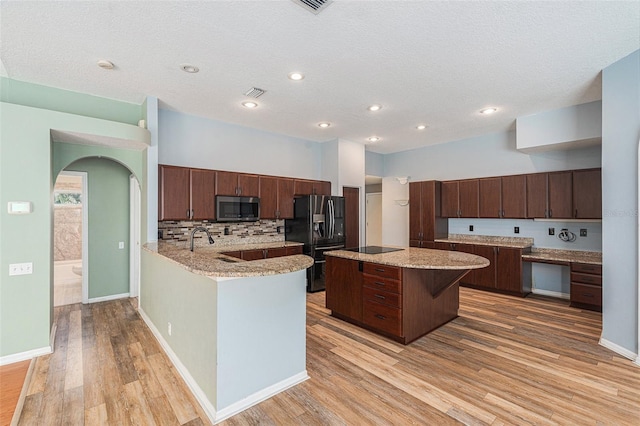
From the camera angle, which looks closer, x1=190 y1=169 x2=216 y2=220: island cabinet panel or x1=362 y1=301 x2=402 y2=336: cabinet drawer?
x1=362 y1=301 x2=402 y2=336: cabinet drawer

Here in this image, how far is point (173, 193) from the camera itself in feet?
13.6

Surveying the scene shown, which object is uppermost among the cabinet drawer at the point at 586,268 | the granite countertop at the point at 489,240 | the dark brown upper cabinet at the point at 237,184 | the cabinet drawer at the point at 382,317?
the dark brown upper cabinet at the point at 237,184

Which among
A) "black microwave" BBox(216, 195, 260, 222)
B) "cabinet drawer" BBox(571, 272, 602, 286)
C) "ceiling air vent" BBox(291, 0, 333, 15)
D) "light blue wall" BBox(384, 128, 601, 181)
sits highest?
"ceiling air vent" BBox(291, 0, 333, 15)

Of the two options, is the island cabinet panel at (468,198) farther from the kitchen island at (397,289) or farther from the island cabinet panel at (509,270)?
the kitchen island at (397,289)

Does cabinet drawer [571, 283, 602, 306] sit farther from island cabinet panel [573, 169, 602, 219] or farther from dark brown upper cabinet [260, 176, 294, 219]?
dark brown upper cabinet [260, 176, 294, 219]

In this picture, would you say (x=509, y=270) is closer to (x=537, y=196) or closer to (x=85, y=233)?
(x=537, y=196)

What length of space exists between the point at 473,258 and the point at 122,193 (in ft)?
17.3

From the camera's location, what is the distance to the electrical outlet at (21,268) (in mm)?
2922

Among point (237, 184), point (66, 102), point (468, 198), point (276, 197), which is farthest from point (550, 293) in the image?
point (66, 102)

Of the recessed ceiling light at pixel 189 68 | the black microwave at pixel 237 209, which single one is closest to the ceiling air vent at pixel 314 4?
the recessed ceiling light at pixel 189 68

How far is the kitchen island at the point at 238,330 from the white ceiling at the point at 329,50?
6.11ft

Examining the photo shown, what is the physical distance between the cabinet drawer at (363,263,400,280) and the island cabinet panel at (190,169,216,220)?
2.46m

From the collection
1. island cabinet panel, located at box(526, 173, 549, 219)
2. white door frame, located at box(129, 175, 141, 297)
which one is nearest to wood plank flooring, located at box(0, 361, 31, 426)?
white door frame, located at box(129, 175, 141, 297)

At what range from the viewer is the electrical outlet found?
292cm
